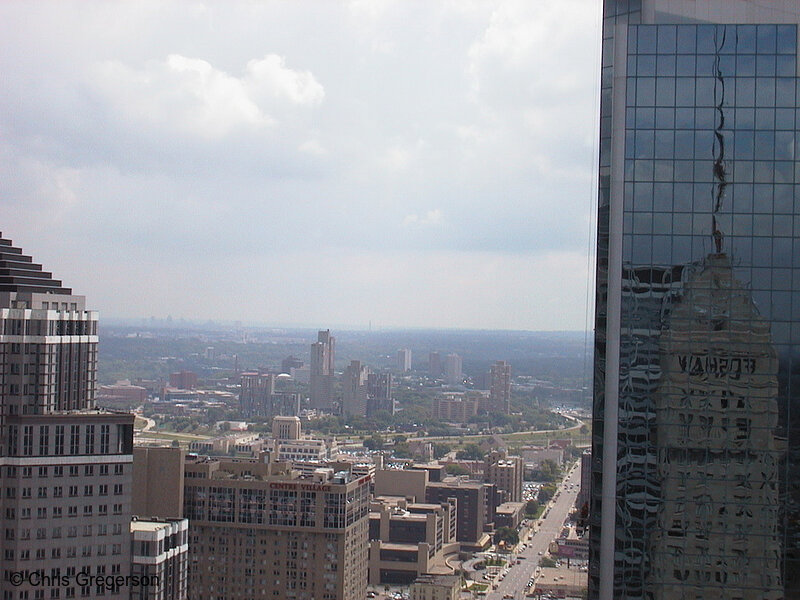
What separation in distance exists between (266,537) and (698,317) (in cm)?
856

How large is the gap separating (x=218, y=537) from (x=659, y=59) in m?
9.52

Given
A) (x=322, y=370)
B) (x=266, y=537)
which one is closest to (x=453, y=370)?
(x=322, y=370)

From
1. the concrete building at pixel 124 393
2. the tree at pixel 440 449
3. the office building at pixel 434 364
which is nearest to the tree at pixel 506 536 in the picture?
the tree at pixel 440 449

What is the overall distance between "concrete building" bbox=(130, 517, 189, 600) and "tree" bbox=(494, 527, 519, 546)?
15.0 meters

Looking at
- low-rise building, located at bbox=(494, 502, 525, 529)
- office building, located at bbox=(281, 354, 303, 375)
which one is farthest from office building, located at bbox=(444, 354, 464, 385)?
low-rise building, located at bbox=(494, 502, 525, 529)

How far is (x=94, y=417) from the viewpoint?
27.1 ft

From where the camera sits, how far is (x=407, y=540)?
20.8 metres

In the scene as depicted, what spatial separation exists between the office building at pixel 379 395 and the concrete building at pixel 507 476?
12.8 metres

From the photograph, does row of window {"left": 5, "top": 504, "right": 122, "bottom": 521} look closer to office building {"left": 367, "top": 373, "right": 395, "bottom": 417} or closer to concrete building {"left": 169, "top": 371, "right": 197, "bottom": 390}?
office building {"left": 367, "top": 373, "right": 395, "bottom": 417}

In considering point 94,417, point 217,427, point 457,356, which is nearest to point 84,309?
point 94,417

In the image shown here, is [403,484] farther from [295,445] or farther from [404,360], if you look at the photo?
[404,360]

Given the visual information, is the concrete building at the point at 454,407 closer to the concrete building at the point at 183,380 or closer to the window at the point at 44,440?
the concrete building at the point at 183,380

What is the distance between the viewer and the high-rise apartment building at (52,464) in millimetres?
7973

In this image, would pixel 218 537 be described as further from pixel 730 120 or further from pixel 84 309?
pixel 730 120
